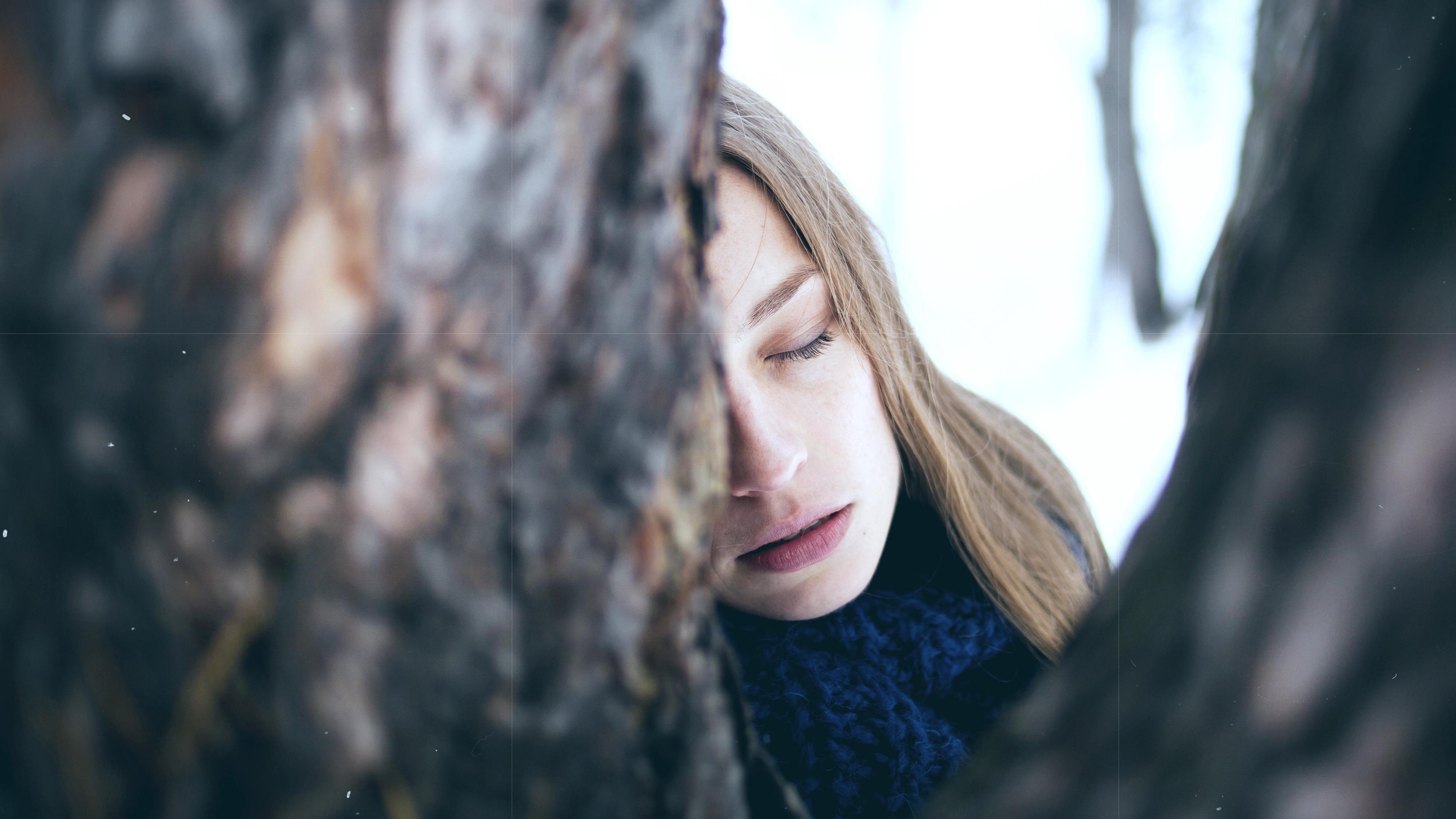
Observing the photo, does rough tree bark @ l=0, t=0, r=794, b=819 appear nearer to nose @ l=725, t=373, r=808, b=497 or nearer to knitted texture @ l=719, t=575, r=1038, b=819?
nose @ l=725, t=373, r=808, b=497

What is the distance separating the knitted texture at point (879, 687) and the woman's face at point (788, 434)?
65mm

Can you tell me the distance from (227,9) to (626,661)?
0.28 m

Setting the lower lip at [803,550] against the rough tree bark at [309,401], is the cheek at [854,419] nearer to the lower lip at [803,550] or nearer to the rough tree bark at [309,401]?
the lower lip at [803,550]

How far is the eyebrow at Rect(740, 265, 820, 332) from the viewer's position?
2.53ft

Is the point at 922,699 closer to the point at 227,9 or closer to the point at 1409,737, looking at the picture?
the point at 1409,737

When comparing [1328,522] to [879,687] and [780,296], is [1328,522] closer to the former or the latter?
[780,296]

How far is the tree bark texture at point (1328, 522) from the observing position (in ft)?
0.72

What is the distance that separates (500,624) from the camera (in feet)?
0.91

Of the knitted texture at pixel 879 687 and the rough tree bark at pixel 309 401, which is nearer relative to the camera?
the rough tree bark at pixel 309 401

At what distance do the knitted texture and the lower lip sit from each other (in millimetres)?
154

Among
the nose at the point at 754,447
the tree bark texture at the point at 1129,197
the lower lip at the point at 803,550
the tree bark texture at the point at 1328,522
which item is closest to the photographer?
the tree bark texture at the point at 1328,522

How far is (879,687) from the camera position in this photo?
2.93 feet

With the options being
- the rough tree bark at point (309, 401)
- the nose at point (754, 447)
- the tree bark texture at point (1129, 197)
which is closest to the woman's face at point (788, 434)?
the nose at point (754, 447)

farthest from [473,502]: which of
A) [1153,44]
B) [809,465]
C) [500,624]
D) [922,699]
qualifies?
[1153,44]
